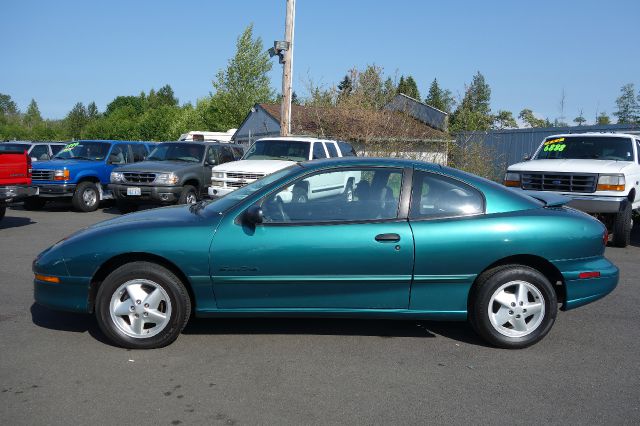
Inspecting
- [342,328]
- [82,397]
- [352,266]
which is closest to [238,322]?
[342,328]

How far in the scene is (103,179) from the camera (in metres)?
14.3

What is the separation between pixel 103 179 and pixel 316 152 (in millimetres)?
5922

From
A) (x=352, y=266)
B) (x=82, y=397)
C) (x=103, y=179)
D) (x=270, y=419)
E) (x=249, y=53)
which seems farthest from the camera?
(x=249, y=53)

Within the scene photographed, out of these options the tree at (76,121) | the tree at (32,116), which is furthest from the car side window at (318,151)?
the tree at (32,116)

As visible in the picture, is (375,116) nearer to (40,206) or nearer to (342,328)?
(40,206)

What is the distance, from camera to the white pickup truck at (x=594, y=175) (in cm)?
917

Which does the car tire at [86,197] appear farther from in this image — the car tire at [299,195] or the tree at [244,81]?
the tree at [244,81]

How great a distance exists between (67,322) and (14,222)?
7.67 metres

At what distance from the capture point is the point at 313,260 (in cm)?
436

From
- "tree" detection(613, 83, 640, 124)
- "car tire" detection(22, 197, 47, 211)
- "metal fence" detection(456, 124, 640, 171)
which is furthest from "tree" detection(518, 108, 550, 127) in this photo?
"car tire" detection(22, 197, 47, 211)

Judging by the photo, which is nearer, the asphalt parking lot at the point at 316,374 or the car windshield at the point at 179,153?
the asphalt parking lot at the point at 316,374

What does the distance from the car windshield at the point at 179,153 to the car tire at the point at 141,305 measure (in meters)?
9.66

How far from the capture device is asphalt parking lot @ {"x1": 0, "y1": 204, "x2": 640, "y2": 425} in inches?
136

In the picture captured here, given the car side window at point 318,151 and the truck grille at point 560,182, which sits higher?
the car side window at point 318,151
